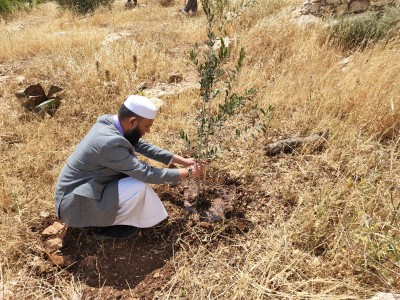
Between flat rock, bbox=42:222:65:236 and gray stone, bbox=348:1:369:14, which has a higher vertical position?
gray stone, bbox=348:1:369:14

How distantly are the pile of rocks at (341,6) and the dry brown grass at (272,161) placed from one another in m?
0.74

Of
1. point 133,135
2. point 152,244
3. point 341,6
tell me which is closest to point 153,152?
point 133,135

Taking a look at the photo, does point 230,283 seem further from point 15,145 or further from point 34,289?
point 15,145

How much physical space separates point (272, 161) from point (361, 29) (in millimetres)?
3062

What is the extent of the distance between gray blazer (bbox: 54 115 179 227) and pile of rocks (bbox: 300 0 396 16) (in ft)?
16.1

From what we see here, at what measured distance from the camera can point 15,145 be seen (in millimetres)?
3541

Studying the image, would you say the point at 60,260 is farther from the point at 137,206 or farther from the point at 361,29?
the point at 361,29

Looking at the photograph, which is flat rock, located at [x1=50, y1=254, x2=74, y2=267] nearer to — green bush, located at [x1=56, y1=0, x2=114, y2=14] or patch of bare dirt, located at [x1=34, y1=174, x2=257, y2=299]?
patch of bare dirt, located at [x1=34, y1=174, x2=257, y2=299]

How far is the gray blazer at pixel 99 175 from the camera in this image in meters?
2.11

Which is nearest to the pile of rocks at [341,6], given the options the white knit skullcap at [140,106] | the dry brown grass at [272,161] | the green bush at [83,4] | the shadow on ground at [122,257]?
the dry brown grass at [272,161]

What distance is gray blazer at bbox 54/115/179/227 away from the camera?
211cm

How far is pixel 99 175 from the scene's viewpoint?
2.24 meters

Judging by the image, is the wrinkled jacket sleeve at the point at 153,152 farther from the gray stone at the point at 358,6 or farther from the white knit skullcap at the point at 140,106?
the gray stone at the point at 358,6

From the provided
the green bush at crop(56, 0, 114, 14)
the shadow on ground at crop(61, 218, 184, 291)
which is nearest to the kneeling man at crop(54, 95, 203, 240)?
the shadow on ground at crop(61, 218, 184, 291)
